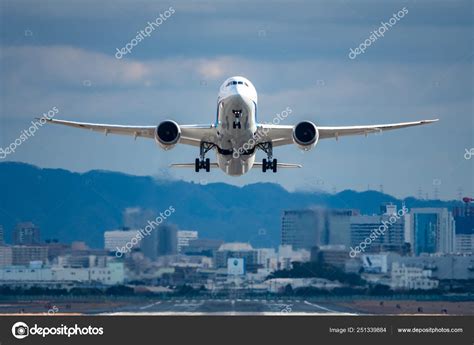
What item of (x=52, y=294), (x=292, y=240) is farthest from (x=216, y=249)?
(x=52, y=294)

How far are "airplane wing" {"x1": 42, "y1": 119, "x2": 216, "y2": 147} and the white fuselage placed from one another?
3.52ft

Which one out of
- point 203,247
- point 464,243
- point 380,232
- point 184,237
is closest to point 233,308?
point 203,247

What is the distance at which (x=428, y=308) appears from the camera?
81938 mm

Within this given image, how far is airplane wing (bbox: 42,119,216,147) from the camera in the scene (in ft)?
266

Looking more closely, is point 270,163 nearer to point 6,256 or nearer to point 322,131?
point 322,131

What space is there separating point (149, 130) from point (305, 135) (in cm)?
904

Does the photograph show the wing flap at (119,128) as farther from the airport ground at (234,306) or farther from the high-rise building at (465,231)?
the high-rise building at (465,231)

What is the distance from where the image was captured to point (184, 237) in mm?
88062

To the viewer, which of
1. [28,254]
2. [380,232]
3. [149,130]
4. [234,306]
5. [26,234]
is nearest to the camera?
Answer: [234,306]

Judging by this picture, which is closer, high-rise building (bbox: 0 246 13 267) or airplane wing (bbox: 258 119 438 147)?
airplane wing (bbox: 258 119 438 147)

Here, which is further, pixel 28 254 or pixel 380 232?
pixel 380 232

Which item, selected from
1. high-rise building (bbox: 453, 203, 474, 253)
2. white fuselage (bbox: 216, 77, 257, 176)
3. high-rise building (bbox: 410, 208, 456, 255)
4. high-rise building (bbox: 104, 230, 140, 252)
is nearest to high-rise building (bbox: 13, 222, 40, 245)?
high-rise building (bbox: 104, 230, 140, 252)

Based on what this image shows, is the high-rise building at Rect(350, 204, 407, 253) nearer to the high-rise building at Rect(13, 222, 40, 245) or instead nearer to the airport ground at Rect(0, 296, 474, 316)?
the airport ground at Rect(0, 296, 474, 316)
